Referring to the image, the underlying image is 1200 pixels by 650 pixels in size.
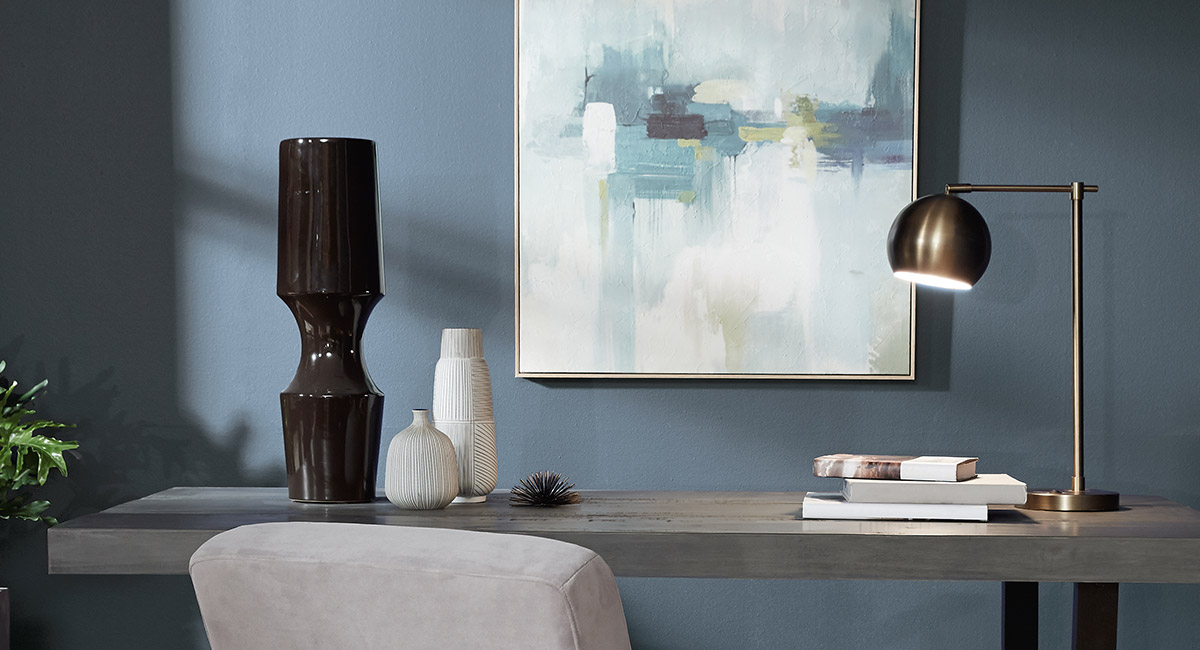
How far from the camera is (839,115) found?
236 centimetres

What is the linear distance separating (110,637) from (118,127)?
1.19m

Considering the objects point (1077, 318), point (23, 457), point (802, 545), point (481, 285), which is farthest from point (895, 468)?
point (23, 457)

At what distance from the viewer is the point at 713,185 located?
2.37m

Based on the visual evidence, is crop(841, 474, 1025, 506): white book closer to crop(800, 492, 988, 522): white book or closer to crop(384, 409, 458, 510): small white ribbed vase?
crop(800, 492, 988, 522): white book

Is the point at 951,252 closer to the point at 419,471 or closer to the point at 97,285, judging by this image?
the point at 419,471

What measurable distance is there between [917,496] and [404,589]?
0.98 meters

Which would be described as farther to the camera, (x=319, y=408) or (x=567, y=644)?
(x=319, y=408)

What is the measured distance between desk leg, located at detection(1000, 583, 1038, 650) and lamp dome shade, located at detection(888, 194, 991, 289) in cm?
54

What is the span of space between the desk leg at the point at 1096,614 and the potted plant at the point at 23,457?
1.85 m

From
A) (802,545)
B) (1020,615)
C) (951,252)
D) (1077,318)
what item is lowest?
(1020,615)

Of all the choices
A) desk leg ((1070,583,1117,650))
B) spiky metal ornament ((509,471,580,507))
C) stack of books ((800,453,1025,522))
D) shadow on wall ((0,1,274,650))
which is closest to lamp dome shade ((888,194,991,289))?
stack of books ((800,453,1025,522))

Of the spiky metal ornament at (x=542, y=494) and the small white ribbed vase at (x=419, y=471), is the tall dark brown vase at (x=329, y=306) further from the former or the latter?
the spiky metal ornament at (x=542, y=494)

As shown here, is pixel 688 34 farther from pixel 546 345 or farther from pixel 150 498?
pixel 150 498

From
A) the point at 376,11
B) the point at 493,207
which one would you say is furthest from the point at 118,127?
the point at 493,207
